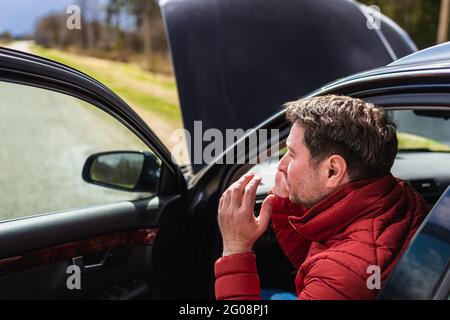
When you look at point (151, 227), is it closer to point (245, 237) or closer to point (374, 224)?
point (245, 237)

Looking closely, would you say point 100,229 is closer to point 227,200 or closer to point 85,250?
point 85,250

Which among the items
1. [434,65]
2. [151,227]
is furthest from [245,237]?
[151,227]

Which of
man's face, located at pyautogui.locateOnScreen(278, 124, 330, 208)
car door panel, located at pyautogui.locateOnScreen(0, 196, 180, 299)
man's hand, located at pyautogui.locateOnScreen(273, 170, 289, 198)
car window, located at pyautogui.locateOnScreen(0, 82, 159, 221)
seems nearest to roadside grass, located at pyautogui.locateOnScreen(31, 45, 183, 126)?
car window, located at pyautogui.locateOnScreen(0, 82, 159, 221)

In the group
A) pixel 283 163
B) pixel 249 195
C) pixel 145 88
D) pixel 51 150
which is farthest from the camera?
pixel 145 88

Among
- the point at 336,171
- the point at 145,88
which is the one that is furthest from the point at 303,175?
the point at 145,88

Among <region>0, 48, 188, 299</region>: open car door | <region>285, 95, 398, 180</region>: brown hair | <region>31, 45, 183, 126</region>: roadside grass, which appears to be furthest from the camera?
<region>31, 45, 183, 126</region>: roadside grass

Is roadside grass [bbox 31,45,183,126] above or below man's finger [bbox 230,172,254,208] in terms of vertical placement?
above

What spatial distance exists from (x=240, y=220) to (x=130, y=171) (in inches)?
43.2

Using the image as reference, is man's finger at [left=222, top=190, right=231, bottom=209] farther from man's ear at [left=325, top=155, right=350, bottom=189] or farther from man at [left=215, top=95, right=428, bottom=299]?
man's ear at [left=325, top=155, right=350, bottom=189]

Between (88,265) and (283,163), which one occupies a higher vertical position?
(283,163)

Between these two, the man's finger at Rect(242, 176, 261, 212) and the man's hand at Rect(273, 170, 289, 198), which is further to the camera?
the man's hand at Rect(273, 170, 289, 198)

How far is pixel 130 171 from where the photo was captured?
2.51m

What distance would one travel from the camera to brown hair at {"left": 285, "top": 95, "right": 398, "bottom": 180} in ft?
4.95

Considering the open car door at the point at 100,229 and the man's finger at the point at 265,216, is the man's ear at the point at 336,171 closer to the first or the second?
the man's finger at the point at 265,216
